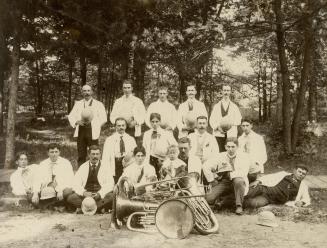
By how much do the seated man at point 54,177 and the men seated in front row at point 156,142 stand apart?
1.58 meters

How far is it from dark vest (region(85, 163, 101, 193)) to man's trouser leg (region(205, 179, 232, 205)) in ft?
6.35

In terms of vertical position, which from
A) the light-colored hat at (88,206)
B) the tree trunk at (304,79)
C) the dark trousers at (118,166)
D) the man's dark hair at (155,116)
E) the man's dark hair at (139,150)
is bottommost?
the light-colored hat at (88,206)

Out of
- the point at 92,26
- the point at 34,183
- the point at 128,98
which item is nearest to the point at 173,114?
the point at 128,98

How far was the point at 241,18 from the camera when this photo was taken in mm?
12930

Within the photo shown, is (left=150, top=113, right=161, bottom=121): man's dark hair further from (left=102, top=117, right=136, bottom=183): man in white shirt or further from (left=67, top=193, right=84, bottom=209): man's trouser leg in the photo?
(left=67, top=193, right=84, bottom=209): man's trouser leg

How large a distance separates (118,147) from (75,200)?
1352mm

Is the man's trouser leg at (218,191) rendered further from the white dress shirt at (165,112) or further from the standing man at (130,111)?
the standing man at (130,111)

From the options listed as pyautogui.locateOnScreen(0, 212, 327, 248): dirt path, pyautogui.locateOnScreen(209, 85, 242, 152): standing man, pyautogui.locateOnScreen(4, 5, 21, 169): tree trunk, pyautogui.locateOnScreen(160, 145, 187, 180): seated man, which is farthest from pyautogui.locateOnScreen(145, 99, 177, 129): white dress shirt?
pyautogui.locateOnScreen(4, 5, 21, 169): tree trunk

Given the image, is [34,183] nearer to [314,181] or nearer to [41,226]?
[41,226]

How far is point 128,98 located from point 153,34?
551 centimetres

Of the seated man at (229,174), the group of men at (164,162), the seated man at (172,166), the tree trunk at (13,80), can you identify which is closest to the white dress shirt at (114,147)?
the group of men at (164,162)

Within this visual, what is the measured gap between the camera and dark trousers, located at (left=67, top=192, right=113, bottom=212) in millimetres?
7582

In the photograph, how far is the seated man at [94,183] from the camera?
7.60m

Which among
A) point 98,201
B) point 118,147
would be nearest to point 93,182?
point 98,201
